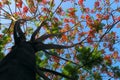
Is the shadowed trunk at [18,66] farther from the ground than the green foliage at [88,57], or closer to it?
closer to it

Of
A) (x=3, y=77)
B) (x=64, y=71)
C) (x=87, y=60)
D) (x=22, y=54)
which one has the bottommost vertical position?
(x=3, y=77)

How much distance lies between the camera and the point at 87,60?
9.31 meters

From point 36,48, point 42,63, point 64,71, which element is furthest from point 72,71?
point 36,48

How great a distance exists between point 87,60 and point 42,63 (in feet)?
6.38

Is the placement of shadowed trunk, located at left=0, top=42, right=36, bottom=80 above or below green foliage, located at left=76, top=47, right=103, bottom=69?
below

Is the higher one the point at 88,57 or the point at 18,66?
the point at 88,57

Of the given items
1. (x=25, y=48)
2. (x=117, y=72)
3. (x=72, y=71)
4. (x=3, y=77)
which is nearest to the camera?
(x=3, y=77)

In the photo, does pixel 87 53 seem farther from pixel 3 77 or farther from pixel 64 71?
pixel 3 77

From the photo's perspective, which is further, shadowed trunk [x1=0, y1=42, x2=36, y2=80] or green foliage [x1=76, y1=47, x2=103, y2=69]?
green foliage [x1=76, y1=47, x2=103, y2=69]

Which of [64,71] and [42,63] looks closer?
[64,71]

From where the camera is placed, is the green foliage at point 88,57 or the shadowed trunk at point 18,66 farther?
the green foliage at point 88,57

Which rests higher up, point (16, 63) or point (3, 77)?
point (16, 63)

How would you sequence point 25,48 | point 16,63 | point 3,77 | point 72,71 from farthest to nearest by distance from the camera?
point 72,71 → point 25,48 → point 16,63 → point 3,77

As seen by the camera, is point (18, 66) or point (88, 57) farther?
point (88, 57)
